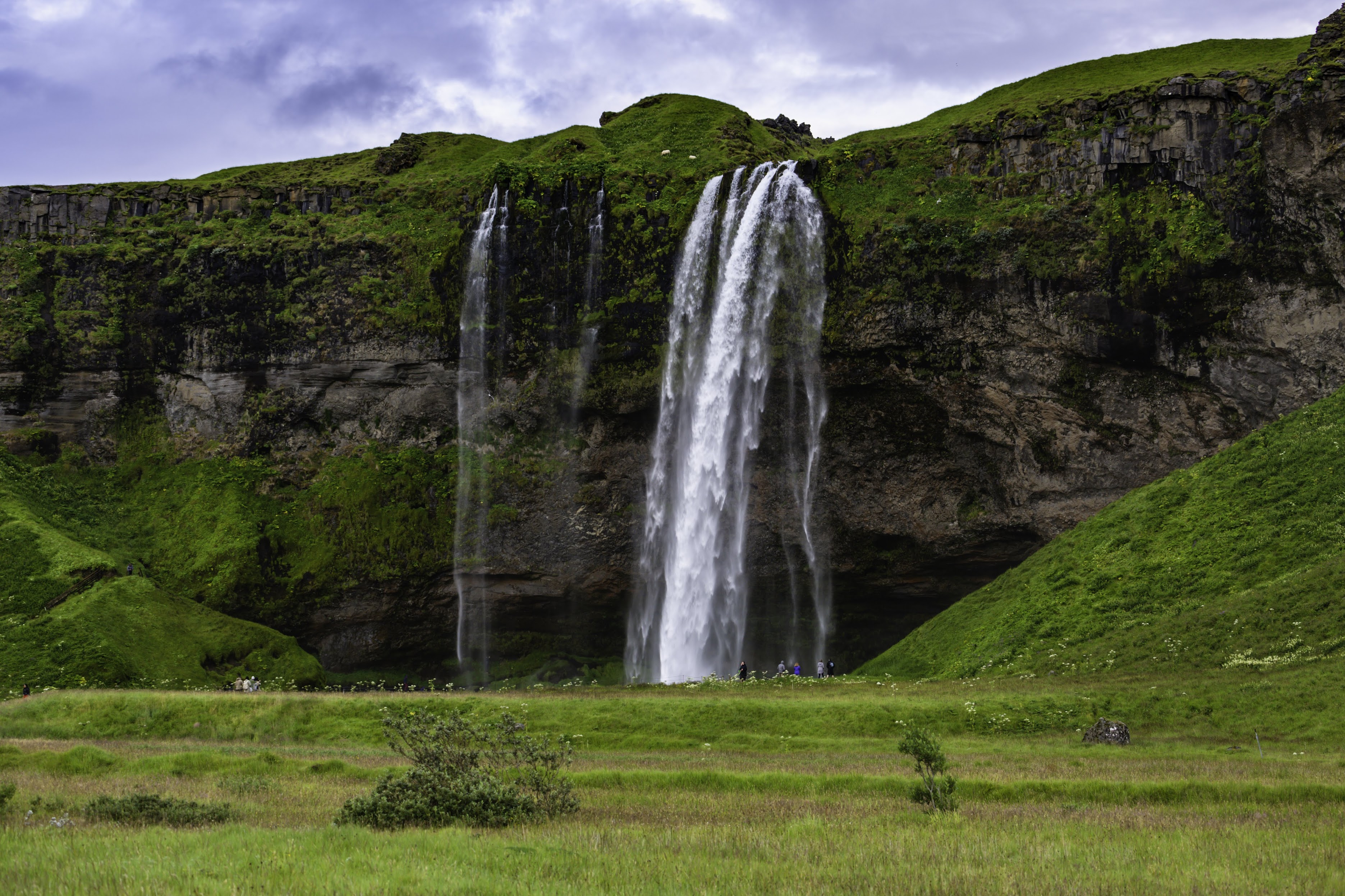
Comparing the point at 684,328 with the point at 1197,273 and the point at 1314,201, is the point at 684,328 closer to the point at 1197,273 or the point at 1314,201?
the point at 1197,273

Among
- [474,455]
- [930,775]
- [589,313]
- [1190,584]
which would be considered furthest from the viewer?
[474,455]

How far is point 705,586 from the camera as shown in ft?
174

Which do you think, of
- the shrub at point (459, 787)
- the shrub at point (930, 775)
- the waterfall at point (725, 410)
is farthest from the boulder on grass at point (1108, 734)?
the waterfall at point (725, 410)

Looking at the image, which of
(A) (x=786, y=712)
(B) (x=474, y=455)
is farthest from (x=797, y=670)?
(B) (x=474, y=455)

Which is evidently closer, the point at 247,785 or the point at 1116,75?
the point at 247,785

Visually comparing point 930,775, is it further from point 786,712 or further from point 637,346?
point 637,346

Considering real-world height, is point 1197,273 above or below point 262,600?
above

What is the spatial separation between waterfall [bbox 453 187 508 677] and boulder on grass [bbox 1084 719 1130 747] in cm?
3911

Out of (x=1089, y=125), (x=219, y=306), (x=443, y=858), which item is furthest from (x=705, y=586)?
(x=443, y=858)

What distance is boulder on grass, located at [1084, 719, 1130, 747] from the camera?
2561cm

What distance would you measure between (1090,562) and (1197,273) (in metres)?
14.8

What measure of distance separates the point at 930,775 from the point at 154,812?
1270cm

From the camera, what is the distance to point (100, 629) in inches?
1969

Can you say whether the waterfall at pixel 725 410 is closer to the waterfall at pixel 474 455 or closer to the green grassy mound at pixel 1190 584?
the green grassy mound at pixel 1190 584
